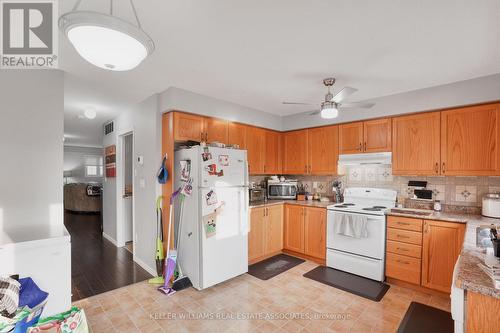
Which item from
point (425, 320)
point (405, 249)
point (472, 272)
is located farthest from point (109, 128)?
point (425, 320)

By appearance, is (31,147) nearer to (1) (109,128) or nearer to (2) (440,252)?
(1) (109,128)

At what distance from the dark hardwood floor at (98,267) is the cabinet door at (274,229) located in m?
1.82

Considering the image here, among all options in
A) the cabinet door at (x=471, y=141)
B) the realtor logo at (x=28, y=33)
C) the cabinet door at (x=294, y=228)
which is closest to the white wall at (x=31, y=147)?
the realtor logo at (x=28, y=33)

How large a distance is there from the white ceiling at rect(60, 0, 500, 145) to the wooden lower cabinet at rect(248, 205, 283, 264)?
1.80m

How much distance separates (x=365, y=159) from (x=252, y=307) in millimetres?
2508

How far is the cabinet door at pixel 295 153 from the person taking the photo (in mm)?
4234

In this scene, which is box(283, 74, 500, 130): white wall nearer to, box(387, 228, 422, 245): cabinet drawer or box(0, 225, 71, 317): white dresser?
box(387, 228, 422, 245): cabinet drawer

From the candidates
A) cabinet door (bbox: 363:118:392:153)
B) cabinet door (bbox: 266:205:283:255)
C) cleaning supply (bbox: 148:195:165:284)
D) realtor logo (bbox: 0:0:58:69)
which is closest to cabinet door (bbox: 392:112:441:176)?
cabinet door (bbox: 363:118:392:153)

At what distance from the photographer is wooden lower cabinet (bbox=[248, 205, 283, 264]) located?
11.6 ft

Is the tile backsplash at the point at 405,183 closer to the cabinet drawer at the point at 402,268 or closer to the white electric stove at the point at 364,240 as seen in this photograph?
the white electric stove at the point at 364,240

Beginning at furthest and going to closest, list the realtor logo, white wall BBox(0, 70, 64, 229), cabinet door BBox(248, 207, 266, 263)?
cabinet door BBox(248, 207, 266, 263)
white wall BBox(0, 70, 64, 229)
the realtor logo

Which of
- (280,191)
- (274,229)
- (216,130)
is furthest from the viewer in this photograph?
(280,191)

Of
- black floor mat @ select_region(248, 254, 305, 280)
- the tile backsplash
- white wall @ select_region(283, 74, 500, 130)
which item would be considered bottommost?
black floor mat @ select_region(248, 254, 305, 280)

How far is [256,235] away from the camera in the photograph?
3.58 meters
